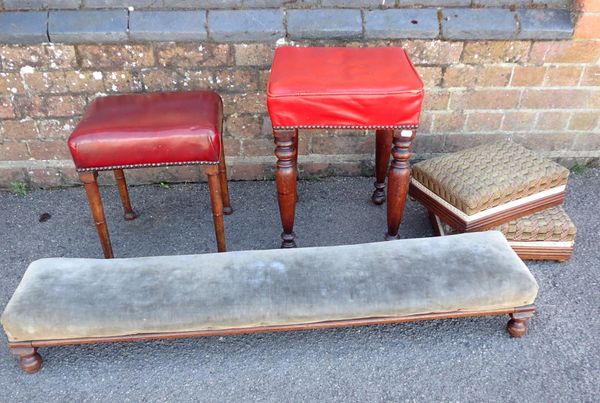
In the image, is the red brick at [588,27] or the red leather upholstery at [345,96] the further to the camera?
the red brick at [588,27]

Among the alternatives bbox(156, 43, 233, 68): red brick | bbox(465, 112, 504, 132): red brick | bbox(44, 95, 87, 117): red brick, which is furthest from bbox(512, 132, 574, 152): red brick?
bbox(44, 95, 87, 117): red brick

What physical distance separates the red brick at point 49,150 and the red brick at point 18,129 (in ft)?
0.17

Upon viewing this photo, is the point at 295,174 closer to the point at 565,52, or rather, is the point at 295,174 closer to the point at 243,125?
the point at 243,125

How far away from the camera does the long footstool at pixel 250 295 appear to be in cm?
177

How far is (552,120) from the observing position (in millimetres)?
2846

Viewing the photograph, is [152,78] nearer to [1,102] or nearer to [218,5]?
[218,5]

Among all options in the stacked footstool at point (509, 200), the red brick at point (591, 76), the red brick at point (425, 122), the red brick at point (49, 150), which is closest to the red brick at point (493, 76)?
the red brick at point (425, 122)

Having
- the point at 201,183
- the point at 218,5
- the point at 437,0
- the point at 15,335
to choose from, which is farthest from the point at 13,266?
the point at 437,0

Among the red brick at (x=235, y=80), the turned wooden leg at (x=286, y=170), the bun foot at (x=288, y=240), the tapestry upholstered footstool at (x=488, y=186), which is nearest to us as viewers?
the turned wooden leg at (x=286, y=170)

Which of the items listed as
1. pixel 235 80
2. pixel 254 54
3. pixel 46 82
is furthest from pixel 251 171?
pixel 46 82

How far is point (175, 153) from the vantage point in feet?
6.48

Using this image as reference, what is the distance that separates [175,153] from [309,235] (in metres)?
0.85

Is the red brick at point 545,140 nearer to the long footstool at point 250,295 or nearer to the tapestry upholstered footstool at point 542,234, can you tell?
the tapestry upholstered footstool at point 542,234

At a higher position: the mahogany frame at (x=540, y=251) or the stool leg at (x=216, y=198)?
the stool leg at (x=216, y=198)
